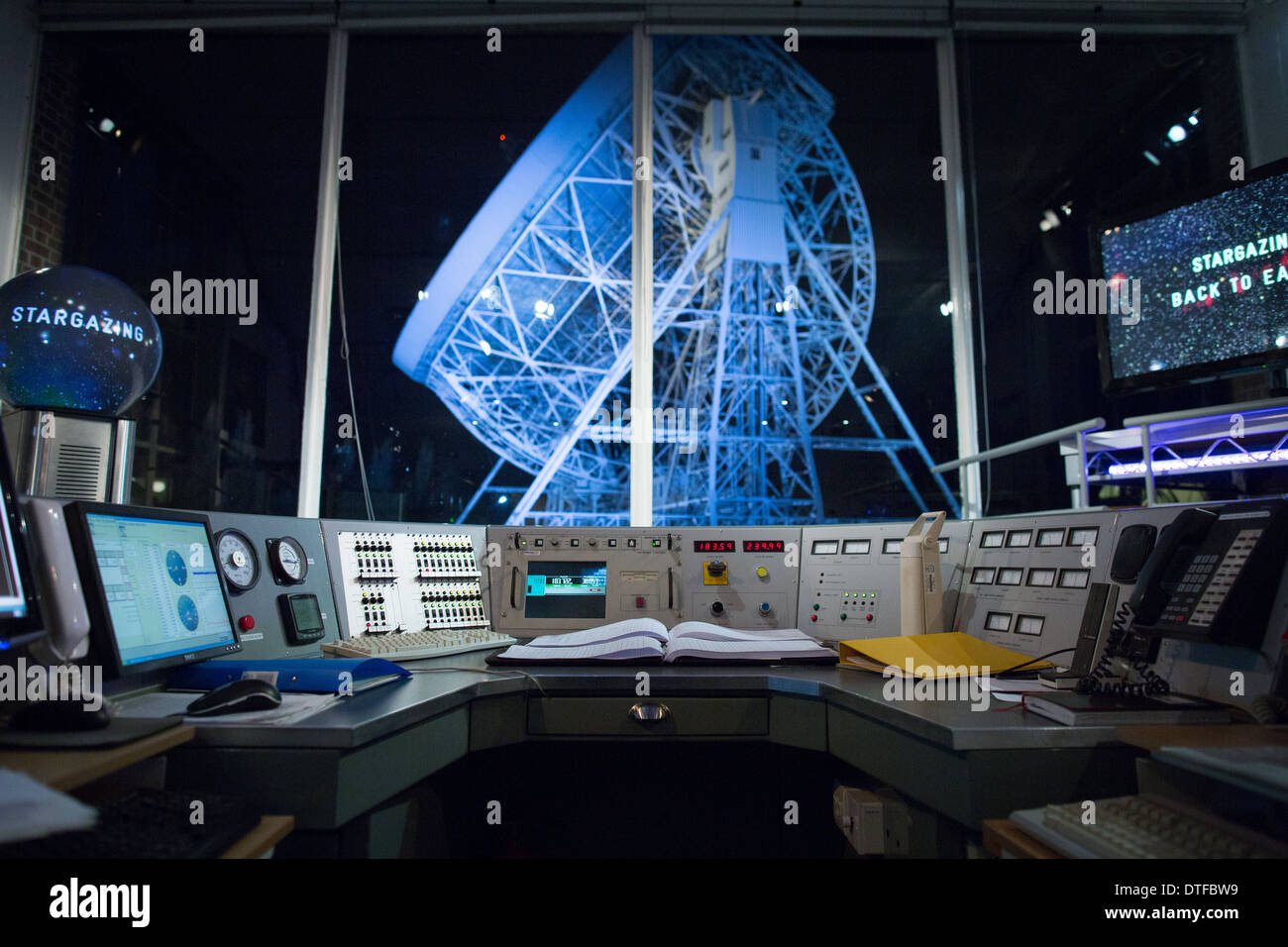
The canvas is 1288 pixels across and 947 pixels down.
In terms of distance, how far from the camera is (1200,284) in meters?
1.71

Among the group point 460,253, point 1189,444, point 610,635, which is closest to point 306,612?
point 610,635

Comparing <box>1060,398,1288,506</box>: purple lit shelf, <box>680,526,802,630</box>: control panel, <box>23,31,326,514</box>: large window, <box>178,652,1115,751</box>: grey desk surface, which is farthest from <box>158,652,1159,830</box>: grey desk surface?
<box>23,31,326,514</box>: large window

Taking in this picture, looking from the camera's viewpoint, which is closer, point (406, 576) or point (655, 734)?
point (655, 734)

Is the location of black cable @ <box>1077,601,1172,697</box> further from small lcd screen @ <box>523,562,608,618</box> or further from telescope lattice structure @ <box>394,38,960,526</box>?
telescope lattice structure @ <box>394,38,960,526</box>

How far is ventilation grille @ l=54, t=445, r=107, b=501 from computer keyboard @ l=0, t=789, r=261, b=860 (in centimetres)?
71

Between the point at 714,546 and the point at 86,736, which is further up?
the point at 714,546

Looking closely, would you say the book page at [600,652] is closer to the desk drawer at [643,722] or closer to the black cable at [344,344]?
the desk drawer at [643,722]

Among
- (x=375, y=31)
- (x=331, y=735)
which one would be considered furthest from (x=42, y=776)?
(x=375, y=31)

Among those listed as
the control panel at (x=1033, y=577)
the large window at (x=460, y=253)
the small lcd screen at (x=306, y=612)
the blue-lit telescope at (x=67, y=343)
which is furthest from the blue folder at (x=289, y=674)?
the large window at (x=460, y=253)

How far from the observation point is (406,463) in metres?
3.37

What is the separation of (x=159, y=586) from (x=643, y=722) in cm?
89

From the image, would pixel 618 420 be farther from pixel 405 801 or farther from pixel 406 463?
pixel 405 801

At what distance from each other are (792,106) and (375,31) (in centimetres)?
217

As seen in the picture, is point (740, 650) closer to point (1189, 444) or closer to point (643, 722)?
point (643, 722)
